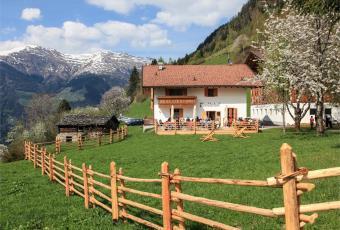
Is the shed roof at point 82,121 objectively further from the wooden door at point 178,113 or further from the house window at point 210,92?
the house window at point 210,92

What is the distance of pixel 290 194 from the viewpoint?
5016mm

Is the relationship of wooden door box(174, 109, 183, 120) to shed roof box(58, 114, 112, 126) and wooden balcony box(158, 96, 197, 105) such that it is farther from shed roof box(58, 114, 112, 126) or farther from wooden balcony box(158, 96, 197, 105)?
shed roof box(58, 114, 112, 126)

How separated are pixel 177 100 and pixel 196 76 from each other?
200 inches

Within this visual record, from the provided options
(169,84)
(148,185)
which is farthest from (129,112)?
(148,185)

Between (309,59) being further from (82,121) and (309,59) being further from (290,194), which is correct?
(82,121)

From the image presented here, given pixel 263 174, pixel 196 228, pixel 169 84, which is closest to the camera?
pixel 196 228

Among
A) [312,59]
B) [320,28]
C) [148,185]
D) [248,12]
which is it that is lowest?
[148,185]

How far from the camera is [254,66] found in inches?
2403

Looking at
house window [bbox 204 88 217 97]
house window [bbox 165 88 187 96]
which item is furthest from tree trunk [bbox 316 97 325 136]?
house window [bbox 165 88 187 96]

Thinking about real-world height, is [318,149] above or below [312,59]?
below

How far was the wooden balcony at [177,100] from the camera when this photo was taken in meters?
49.2

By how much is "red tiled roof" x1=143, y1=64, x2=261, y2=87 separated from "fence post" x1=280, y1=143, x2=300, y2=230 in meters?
44.0

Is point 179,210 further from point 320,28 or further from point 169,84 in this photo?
point 169,84

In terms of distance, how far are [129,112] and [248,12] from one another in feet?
219
